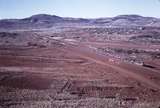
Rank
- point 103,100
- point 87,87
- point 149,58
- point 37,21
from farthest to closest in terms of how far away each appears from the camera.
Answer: point 37,21 < point 149,58 < point 87,87 < point 103,100

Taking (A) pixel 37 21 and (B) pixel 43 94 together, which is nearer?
(B) pixel 43 94

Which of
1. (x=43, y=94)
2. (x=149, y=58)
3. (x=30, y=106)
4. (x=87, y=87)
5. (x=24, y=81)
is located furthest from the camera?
(x=149, y=58)

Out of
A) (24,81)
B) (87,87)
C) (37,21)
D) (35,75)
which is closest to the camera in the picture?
(87,87)

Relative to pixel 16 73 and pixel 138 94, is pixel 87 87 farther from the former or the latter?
pixel 16 73

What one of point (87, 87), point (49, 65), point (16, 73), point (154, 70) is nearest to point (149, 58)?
point (154, 70)

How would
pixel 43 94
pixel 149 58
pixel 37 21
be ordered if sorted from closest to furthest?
pixel 43 94 → pixel 149 58 → pixel 37 21

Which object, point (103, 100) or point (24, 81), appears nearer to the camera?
point (103, 100)

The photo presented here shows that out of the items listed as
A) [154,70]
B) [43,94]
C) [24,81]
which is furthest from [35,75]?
[154,70]

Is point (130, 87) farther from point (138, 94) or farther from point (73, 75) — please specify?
point (73, 75)
